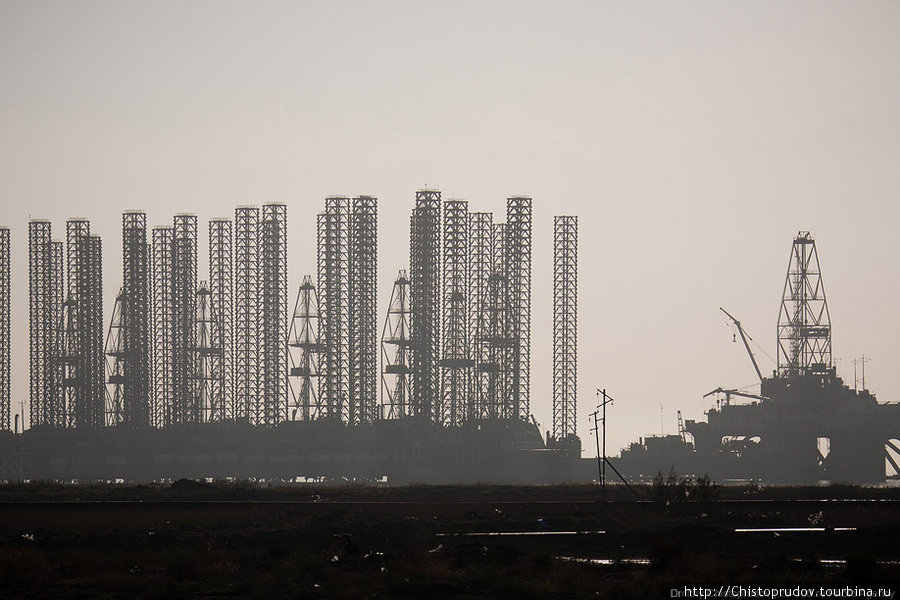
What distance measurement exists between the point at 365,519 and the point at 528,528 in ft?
16.3

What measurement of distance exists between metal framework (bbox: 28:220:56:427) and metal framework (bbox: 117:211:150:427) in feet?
21.9

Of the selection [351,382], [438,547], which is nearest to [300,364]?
[351,382]

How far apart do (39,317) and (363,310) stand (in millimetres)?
31061

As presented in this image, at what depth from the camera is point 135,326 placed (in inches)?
4978

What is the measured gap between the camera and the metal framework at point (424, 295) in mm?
112250

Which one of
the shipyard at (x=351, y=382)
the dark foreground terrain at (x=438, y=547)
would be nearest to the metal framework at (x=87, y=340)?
the shipyard at (x=351, y=382)

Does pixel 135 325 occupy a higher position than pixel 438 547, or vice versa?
pixel 135 325

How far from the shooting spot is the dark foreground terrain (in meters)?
27.2

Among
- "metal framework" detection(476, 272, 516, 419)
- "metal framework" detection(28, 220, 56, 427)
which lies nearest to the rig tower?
"metal framework" detection(28, 220, 56, 427)

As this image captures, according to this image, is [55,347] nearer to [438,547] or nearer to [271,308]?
[271,308]

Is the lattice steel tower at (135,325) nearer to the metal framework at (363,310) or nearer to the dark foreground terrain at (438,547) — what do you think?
the metal framework at (363,310)

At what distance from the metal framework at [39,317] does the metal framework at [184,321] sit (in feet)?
37.6

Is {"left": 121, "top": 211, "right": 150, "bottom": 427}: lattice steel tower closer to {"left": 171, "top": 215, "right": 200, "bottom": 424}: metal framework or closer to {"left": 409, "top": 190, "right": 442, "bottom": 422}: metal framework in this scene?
{"left": 171, "top": 215, "right": 200, "bottom": 424}: metal framework

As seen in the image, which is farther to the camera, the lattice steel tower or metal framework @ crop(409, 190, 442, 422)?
the lattice steel tower
